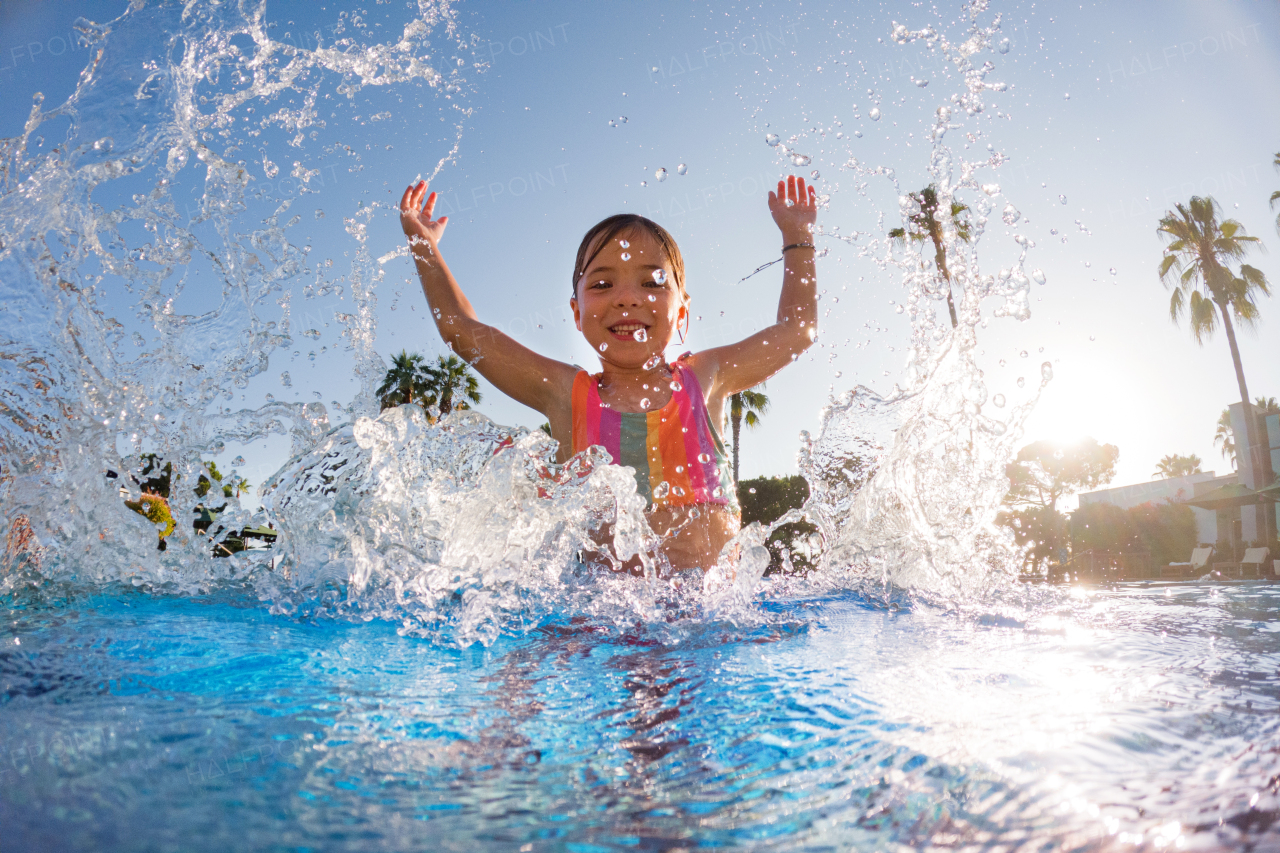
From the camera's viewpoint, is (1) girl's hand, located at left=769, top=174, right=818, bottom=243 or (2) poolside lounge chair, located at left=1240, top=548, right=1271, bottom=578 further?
(2) poolside lounge chair, located at left=1240, top=548, right=1271, bottom=578

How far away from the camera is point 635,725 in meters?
1.22

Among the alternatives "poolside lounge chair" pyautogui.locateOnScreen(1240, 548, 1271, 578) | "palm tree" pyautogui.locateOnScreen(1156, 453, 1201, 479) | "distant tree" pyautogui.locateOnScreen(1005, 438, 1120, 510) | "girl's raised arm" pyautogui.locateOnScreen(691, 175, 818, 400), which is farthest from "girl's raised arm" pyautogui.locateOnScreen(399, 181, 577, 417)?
"palm tree" pyautogui.locateOnScreen(1156, 453, 1201, 479)

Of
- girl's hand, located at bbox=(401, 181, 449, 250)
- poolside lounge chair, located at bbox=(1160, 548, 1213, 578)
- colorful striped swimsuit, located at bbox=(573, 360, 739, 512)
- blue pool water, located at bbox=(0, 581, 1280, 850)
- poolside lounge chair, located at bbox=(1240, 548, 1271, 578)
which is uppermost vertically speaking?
girl's hand, located at bbox=(401, 181, 449, 250)

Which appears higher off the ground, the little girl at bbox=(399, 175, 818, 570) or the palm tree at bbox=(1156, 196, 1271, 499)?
the palm tree at bbox=(1156, 196, 1271, 499)

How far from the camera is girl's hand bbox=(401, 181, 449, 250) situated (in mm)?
3723

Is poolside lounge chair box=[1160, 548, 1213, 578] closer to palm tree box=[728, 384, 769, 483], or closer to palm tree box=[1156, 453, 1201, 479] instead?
palm tree box=[728, 384, 769, 483]

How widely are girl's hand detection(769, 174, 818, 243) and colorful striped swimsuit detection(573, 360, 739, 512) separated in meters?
1.06

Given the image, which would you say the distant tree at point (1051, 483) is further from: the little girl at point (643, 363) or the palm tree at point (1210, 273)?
the little girl at point (643, 363)

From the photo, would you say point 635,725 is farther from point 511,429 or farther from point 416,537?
point 511,429

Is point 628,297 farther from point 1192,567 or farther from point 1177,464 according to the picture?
point 1177,464

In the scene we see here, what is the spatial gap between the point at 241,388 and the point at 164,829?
329 centimetres

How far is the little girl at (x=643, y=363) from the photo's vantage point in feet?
10.7

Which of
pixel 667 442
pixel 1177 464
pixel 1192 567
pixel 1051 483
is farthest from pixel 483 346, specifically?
pixel 1177 464

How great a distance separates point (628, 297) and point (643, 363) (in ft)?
1.18
